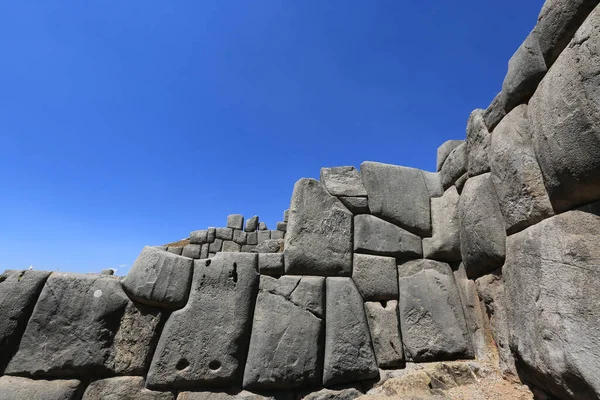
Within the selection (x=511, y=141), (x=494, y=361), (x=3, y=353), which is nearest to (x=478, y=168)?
(x=511, y=141)

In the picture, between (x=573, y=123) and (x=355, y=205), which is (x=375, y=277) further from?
(x=573, y=123)

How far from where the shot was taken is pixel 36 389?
2197mm

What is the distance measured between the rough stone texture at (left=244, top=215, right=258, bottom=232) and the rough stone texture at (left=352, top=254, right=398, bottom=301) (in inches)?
280

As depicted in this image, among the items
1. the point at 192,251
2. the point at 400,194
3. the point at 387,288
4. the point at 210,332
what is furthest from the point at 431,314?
the point at 192,251

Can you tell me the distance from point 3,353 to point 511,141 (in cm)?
389

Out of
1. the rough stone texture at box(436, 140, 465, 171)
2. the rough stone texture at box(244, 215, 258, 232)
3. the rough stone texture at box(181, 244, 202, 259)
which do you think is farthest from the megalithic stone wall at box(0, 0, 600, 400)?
the rough stone texture at box(244, 215, 258, 232)

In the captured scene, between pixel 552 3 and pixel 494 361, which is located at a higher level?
pixel 552 3

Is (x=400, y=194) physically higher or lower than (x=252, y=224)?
lower

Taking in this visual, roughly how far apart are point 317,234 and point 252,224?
705cm

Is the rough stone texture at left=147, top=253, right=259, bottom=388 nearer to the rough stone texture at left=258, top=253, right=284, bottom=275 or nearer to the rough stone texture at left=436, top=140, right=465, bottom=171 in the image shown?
the rough stone texture at left=258, top=253, right=284, bottom=275

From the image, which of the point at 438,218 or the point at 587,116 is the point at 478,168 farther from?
the point at 587,116

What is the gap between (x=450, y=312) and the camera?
9.09 ft

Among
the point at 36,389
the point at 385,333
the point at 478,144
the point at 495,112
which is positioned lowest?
the point at 36,389

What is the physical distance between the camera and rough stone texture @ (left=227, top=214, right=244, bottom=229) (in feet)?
31.7
